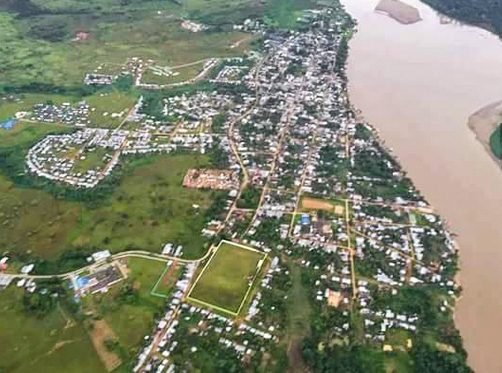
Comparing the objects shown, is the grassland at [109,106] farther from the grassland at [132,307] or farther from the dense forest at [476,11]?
the dense forest at [476,11]

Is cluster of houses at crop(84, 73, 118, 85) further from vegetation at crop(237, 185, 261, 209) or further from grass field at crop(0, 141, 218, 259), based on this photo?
vegetation at crop(237, 185, 261, 209)

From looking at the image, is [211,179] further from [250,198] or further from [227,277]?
[227,277]

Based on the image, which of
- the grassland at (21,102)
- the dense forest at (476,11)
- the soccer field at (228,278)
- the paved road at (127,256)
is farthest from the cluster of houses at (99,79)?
the dense forest at (476,11)

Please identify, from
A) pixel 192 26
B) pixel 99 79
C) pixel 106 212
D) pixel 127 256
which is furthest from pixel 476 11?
pixel 127 256

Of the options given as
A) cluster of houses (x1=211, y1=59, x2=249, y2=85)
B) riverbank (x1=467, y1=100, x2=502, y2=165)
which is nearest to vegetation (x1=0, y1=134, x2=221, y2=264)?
cluster of houses (x1=211, y1=59, x2=249, y2=85)

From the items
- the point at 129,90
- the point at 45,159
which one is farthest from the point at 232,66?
the point at 45,159

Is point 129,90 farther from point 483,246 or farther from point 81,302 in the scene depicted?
point 483,246
